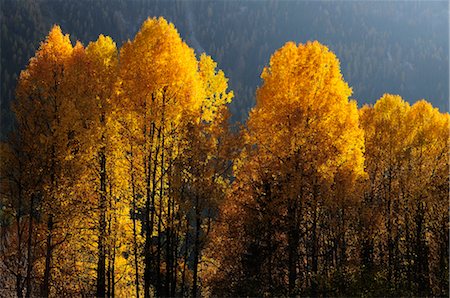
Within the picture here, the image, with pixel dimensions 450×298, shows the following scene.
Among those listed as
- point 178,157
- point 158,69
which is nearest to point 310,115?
point 178,157

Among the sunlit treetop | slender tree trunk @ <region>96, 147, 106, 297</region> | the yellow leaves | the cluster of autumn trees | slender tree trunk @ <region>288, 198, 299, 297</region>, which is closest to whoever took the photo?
slender tree trunk @ <region>288, 198, 299, 297</region>

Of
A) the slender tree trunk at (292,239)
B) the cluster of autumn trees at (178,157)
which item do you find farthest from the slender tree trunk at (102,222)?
the slender tree trunk at (292,239)

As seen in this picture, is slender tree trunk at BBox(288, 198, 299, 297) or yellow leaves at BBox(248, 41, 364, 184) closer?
slender tree trunk at BBox(288, 198, 299, 297)

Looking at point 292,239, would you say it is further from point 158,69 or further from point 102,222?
point 158,69

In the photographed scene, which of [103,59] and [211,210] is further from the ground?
[103,59]

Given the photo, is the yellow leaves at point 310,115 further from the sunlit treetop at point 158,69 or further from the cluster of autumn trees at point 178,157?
the sunlit treetop at point 158,69

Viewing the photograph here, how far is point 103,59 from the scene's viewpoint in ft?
63.9

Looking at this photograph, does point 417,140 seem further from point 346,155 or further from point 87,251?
point 87,251

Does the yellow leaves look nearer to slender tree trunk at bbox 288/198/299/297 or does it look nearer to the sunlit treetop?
slender tree trunk at bbox 288/198/299/297

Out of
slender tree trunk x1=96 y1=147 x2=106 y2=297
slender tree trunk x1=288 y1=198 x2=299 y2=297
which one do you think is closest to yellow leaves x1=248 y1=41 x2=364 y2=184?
slender tree trunk x1=288 y1=198 x2=299 y2=297

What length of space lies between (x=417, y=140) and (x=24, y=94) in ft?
82.3

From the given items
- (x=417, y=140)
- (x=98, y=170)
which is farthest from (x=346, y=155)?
(x=417, y=140)

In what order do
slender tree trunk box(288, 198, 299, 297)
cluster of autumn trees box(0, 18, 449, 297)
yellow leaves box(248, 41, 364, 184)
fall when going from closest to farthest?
slender tree trunk box(288, 198, 299, 297) → yellow leaves box(248, 41, 364, 184) → cluster of autumn trees box(0, 18, 449, 297)

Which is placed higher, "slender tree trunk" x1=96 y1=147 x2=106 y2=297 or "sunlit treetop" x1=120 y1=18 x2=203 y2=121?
"sunlit treetop" x1=120 y1=18 x2=203 y2=121
